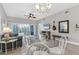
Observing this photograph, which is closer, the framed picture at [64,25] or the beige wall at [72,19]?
the beige wall at [72,19]

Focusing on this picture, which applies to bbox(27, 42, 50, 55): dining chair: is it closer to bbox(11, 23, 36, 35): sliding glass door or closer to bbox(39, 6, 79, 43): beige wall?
bbox(11, 23, 36, 35): sliding glass door

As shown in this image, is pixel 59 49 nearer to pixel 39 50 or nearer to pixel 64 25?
pixel 39 50

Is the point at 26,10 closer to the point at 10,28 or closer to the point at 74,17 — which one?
the point at 10,28

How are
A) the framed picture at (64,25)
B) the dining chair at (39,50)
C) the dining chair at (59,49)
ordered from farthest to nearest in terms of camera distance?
the framed picture at (64,25), the dining chair at (59,49), the dining chair at (39,50)

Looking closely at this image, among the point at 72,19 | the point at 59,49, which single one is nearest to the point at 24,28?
the point at 59,49

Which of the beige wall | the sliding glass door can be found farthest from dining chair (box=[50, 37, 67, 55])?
the beige wall

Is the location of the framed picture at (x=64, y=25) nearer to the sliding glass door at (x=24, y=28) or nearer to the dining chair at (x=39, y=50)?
the sliding glass door at (x=24, y=28)

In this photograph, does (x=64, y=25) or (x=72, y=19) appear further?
(x=64, y=25)

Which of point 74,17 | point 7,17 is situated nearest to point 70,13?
point 74,17

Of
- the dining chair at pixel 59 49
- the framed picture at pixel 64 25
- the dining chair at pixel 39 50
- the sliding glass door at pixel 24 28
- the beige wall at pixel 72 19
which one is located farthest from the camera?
the framed picture at pixel 64 25

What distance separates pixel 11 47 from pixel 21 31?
2.40 ft

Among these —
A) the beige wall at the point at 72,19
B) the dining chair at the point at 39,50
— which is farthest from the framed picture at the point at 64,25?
the dining chair at the point at 39,50

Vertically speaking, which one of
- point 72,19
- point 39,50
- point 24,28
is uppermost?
point 72,19

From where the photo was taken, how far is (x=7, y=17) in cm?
248
